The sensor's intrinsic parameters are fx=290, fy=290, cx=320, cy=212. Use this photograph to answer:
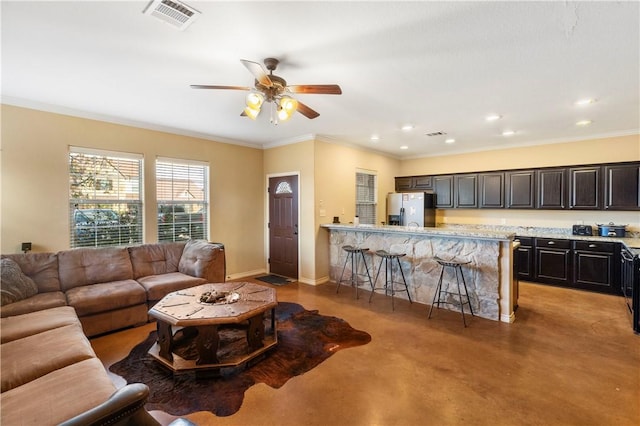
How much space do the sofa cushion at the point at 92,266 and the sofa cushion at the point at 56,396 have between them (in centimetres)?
217

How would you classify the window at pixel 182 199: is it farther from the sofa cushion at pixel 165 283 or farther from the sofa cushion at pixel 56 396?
the sofa cushion at pixel 56 396

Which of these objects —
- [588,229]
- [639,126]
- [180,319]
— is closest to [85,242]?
[180,319]

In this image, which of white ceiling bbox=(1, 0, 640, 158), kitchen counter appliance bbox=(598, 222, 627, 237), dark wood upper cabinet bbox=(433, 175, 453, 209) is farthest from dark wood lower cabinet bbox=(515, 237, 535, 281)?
white ceiling bbox=(1, 0, 640, 158)

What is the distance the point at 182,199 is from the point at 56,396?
12.5 ft

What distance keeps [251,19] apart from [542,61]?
2.45 m

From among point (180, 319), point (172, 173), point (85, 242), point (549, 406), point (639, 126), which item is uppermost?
point (639, 126)

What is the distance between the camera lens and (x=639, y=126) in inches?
174

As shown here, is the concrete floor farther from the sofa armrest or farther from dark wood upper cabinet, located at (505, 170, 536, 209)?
dark wood upper cabinet, located at (505, 170, 536, 209)

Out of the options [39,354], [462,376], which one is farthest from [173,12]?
[462,376]

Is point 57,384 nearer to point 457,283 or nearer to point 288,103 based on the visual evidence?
point 288,103

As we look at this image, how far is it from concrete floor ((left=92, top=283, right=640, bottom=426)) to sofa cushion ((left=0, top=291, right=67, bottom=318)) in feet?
1.94

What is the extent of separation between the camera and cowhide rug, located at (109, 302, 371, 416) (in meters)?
2.10

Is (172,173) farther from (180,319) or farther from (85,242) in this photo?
(180,319)

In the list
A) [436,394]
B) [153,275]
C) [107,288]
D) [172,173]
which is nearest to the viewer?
[436,394]
